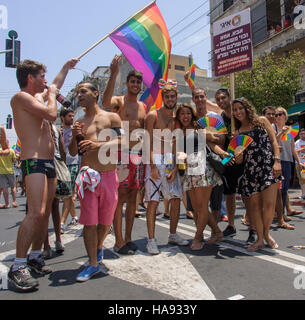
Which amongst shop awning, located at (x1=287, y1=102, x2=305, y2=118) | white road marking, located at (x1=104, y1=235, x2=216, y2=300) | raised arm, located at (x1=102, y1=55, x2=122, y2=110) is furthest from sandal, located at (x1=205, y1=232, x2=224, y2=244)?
shop awning, located at (x1=287, y1=102, x2=305, y2=118)

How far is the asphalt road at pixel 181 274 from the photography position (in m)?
2.49

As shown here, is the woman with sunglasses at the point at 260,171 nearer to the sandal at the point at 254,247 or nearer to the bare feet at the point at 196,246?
the sandal at the point at 254,247

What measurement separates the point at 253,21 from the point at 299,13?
13.9 ft

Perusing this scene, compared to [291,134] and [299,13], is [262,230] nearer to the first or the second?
[291,134]

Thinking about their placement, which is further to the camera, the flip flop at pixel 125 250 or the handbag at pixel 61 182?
the handbag at pixel 61 182

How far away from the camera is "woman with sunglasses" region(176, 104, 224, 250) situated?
3.83 meters

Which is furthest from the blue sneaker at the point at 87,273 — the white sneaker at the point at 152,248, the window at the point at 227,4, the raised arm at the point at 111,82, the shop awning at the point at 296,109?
the window at the point at 227,4

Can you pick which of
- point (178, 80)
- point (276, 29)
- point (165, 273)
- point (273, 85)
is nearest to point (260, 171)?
point (165, 273)

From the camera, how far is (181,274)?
2.92 metres

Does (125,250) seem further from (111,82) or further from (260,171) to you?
(111,82)

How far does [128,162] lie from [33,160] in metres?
1.22

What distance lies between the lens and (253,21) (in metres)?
19.6

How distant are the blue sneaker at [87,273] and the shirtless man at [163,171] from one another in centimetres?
98
